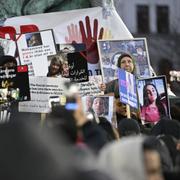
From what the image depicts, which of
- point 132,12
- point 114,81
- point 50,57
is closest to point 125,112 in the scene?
point 114,81

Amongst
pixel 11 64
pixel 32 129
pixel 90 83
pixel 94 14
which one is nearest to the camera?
pixel 32 129

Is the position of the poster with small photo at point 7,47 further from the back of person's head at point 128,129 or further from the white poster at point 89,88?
the back of person's head at point 128,129

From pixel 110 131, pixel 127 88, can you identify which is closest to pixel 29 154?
pixel 110 131

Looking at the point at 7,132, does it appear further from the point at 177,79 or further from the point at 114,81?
the point at 177,79

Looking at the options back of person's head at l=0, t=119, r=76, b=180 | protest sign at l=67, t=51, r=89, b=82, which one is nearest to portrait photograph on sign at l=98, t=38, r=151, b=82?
protest sign at l=67, t=51, r=89, b=82

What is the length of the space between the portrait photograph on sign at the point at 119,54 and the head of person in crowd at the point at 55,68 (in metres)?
0.54

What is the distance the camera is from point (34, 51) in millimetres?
9000

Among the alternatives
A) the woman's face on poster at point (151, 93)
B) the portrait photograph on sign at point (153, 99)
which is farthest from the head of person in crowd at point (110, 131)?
the woman's face on poster at point (151, 93)

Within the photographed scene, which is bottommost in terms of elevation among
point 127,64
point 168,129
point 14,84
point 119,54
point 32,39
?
point 168,129

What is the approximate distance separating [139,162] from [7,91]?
16.7ft

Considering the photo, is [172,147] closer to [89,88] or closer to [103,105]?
[103,105]

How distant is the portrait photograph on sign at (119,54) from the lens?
913cm

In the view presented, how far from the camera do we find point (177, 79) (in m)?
10.9

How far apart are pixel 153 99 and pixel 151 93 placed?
7 centimetres
